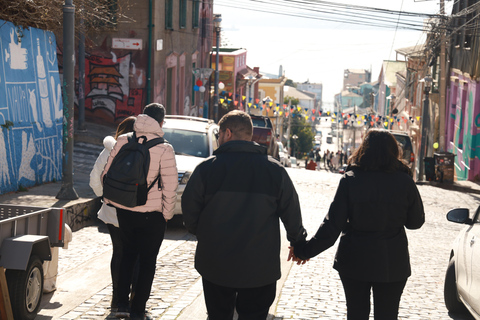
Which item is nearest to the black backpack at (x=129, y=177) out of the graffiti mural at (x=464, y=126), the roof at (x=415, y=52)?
the graffiti mural at (x=464, y=126)

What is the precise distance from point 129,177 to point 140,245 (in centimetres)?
56

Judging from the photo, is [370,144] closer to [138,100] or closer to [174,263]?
[174,263]

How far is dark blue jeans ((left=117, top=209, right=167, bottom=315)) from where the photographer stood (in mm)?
5430

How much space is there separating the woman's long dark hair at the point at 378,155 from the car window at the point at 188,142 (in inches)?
279

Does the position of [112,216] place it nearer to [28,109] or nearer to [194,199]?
[194,199]

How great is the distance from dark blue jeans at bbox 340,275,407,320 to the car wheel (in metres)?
2.35

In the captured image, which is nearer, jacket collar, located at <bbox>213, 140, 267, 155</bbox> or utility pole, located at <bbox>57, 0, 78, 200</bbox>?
jacket collar, located at <bbox>213, 140, 267, 155</bbox>

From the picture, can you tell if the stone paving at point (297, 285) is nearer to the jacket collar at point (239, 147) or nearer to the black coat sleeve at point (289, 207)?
the black coat sleeve at point (289, 207)

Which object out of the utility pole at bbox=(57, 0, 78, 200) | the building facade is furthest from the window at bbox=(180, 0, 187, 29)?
the utility pole at bbox=(57, 0, 78, 200)

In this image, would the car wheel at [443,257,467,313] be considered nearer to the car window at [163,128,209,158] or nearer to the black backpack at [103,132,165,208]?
the black backpack at [103,132,165,208]

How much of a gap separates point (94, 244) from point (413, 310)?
4.41 m

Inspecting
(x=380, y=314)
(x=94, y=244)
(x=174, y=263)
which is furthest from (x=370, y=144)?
(x=94, y=244)

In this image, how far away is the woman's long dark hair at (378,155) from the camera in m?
4.38

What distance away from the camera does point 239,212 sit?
13.3 feet
